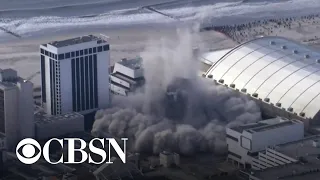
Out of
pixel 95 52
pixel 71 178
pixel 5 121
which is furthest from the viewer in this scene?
pixel 95 52

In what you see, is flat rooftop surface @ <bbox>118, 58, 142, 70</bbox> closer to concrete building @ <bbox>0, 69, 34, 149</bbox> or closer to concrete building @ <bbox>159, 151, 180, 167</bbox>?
concrete building @ <bbox>0, 69, 34, 149</bbox>

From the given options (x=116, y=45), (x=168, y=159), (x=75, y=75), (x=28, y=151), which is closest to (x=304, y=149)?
(x=168, y=159)

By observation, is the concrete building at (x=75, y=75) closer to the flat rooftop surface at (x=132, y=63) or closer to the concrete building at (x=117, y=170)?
the flat rooftop surface at (x=132, y=63)

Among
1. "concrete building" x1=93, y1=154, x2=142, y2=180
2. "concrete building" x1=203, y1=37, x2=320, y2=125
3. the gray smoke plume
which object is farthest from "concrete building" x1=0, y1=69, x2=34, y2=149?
"concrete building" x1=203, y1=37, x2=320, y2=125

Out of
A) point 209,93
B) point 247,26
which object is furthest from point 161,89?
point 247,26

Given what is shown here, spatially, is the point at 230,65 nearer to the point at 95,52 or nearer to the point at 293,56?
the point at 293,56

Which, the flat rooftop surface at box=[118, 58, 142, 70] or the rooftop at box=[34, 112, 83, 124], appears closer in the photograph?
the rooftop at box=[34, 112, 83, 124]

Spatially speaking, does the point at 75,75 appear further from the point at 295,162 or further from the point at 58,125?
the point at 295,162
